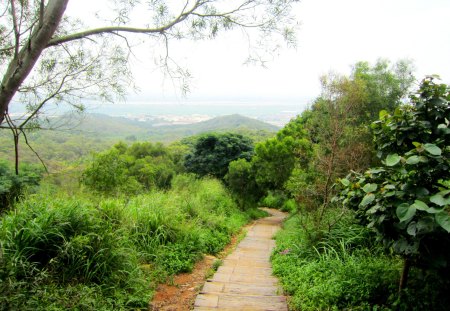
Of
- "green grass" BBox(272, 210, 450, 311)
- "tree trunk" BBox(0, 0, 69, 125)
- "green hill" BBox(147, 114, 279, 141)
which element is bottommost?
"green hill" BBox(147, 114, 279, 141)

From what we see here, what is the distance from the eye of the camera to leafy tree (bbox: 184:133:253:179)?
19031 mm

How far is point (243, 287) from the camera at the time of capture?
4363 millimetres

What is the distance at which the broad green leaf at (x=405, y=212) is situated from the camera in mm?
2344

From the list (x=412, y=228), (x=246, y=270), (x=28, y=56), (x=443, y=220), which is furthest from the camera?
(x=246, y=270)

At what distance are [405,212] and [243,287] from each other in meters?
2.63

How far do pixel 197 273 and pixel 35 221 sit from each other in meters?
2.53

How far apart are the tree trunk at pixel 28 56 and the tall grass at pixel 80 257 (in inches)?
57.8

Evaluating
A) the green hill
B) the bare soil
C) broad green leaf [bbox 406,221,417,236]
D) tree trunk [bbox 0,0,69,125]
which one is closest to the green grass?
broad green leaf [bbox 406,221,417,236]

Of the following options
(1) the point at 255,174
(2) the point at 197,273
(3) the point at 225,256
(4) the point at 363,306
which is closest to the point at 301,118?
(1) the point at 255,174

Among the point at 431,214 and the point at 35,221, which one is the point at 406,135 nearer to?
the point at 431,214

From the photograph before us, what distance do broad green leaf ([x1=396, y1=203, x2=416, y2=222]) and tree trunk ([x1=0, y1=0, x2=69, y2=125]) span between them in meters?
3.21

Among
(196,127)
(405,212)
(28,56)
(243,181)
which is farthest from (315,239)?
(196,127)

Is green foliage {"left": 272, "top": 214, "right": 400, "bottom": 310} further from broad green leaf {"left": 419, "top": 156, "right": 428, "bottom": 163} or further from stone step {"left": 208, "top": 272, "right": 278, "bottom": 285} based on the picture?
broad green leaf {"left": 419, "top": 156, "right": 428, "bottom": 163}

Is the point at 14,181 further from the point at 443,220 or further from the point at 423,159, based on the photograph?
the point at 443,220
